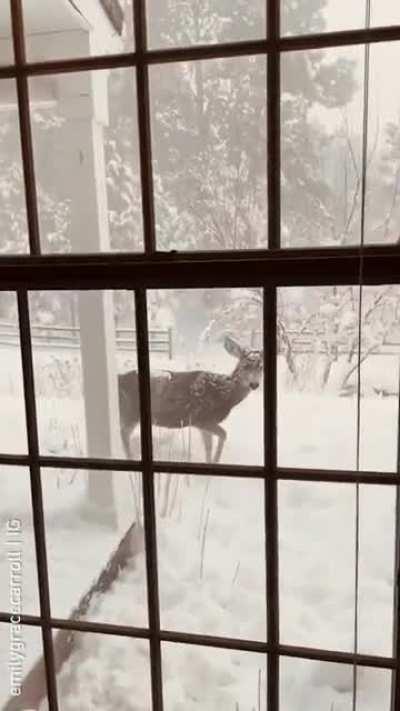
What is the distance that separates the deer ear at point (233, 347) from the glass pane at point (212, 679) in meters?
0.65

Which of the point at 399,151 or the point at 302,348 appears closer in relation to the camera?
the point at 399,151

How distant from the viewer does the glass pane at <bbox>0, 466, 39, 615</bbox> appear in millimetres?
1575

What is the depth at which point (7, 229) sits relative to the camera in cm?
148

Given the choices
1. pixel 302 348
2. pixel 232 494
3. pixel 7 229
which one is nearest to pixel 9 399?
pixel 7 229

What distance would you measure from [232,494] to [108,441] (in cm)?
29

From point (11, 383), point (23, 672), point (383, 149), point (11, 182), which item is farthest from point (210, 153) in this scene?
point (23, 672)

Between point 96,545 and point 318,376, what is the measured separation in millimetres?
638

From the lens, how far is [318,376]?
1.37 meters

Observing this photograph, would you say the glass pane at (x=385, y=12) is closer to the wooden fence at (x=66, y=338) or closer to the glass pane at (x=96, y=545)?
the wooden fence at (x=66, y=338)

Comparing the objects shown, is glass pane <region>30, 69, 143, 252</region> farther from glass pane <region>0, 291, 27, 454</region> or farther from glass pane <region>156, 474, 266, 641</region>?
glass pane <region>156, 474, 266, 641</region>

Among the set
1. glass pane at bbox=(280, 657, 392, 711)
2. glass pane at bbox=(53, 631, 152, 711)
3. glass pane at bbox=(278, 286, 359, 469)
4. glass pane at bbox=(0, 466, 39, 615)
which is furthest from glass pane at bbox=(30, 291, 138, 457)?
glass pane at bbox=(280, 657, 392, 711)

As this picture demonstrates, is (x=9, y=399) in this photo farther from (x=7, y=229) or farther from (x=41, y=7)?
(x=41, y=7)

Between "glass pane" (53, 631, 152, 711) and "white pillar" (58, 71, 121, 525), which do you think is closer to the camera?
"white pillar" (58, 71, 121, 525)

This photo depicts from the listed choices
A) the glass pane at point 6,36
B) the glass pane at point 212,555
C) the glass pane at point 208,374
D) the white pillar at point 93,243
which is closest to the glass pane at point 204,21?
the white pillar at point 93,243
